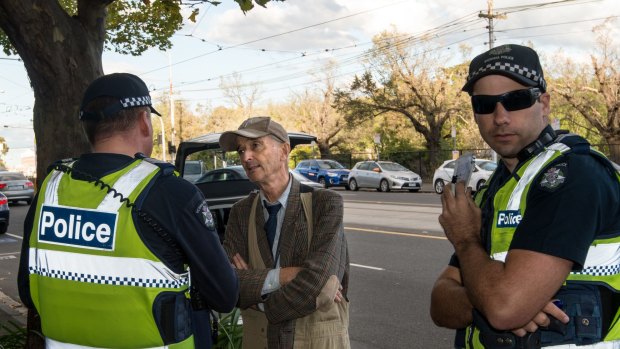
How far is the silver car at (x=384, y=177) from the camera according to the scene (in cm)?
2816

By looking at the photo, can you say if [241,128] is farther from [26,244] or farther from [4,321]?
[4,321]

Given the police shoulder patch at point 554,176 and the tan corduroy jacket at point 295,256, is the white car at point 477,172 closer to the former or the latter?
the tan corduroy jacket at point 295,256

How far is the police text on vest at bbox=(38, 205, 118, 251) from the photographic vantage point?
2.03m

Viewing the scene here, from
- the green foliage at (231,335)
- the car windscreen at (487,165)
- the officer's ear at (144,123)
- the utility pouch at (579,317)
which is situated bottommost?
the green foliage at (231,335)

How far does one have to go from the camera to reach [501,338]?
5.94 feet

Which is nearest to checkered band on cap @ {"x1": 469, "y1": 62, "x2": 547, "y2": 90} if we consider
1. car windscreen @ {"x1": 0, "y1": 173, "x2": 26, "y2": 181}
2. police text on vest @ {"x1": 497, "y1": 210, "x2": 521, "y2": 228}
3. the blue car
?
police text on vest @ {"x1": 497, "y1": 210, "x2": 521, "y2": 228}

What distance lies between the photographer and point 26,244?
230cm

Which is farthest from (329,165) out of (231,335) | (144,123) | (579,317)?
(579,317)

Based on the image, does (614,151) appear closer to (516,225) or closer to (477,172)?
(477,172)

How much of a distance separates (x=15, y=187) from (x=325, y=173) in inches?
592

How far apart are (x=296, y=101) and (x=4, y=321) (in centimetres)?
4967

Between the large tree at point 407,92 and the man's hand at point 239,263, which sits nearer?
the man's hand at point 239,263

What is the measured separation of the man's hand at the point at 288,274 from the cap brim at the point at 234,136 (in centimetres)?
68

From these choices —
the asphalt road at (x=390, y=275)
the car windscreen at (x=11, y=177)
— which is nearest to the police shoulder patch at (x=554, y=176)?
the asphalt road at (x=390, y=275)
